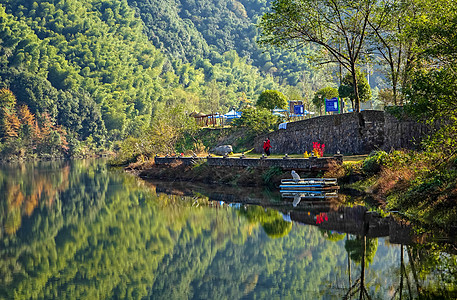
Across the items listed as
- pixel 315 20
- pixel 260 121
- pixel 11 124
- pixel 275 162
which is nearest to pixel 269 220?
pixel 275 162

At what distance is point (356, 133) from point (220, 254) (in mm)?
19670

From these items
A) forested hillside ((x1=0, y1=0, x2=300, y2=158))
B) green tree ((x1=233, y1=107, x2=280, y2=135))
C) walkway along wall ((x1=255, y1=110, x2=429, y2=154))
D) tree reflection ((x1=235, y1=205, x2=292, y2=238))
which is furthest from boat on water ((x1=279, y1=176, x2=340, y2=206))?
forested hillside ((x1=0, y1=0, x2=300, y2=158))

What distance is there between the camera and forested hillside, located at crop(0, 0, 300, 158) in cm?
10244

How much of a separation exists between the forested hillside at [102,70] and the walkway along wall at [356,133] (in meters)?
48.1

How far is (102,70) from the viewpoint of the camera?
425ft

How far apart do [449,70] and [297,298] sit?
→ 9.39 metres

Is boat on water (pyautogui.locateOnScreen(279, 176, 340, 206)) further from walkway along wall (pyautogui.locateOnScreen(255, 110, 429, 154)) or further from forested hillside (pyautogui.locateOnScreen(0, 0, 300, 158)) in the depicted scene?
forested hillside (pyautogui.locateOnScreen(0, 0, 300, 158))

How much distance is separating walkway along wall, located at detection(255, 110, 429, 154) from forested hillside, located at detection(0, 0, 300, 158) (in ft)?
158

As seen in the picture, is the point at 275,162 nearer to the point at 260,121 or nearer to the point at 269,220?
the point at 269,220

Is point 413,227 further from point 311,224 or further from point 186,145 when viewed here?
point 186,145

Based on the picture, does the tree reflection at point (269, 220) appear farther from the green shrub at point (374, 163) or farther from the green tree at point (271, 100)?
A: the green tree at point (271, 100)

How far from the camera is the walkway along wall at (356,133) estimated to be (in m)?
30.2

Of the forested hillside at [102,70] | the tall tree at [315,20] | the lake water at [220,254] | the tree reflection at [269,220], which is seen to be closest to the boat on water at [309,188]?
the lake water at [220,254]

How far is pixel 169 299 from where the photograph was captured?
13.4 metres
